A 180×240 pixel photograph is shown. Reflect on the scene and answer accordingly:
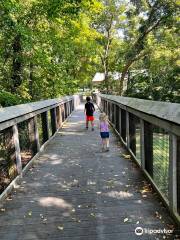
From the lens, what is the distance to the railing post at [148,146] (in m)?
5.42

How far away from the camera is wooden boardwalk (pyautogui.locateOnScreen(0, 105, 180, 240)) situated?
12.8 ft

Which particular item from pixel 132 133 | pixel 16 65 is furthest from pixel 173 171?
pixel 16 65

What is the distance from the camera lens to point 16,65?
579 inches

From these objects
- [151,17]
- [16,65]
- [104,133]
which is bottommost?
[104,133]

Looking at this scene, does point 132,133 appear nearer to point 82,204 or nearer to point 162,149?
point 162,149

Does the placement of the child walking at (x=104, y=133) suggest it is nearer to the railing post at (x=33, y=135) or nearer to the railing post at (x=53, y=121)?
the railing post at (x=33, y=135)

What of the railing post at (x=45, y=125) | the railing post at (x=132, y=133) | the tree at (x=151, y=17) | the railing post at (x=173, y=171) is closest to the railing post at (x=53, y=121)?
the railing post at (x=45, y=125)

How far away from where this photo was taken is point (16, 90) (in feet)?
45.9

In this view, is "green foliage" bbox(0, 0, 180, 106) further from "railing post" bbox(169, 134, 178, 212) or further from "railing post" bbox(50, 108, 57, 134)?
"railing post" bbox(169, 134, 178, 212)

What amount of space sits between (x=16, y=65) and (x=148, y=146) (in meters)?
10.6

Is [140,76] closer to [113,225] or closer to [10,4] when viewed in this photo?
[10,4]

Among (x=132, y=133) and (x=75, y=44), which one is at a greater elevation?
(x=75, y=44)

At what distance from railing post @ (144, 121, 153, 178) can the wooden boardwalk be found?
0.96 ft

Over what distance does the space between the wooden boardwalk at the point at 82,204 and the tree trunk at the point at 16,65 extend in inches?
294
